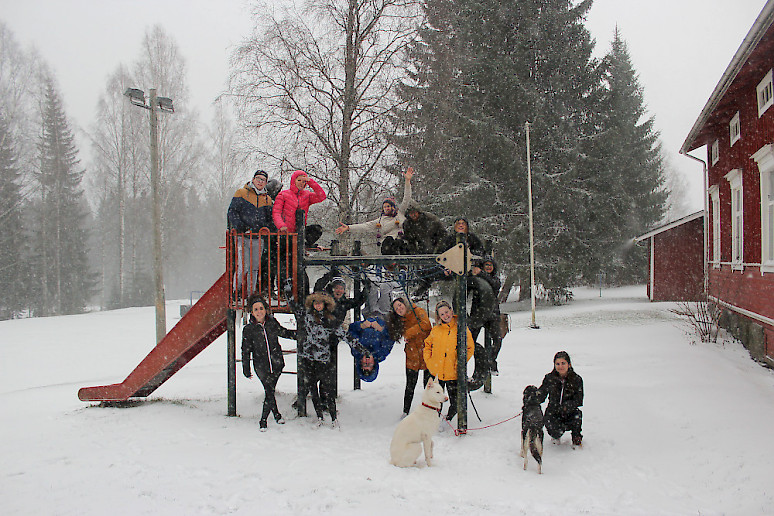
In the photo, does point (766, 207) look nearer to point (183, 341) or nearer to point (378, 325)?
point (378, 325)

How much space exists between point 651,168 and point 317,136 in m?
23.3

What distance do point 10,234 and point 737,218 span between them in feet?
115

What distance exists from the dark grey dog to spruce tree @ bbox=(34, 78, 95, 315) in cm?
3510

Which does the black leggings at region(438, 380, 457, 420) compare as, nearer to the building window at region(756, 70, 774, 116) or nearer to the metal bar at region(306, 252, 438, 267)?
the metal bar at region(306, 252, 438, 267)

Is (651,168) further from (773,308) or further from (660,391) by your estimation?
(660,391)

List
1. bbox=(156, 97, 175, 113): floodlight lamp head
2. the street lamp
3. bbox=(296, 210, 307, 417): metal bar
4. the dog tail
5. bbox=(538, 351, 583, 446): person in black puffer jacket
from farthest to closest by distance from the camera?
bbox=(156, 97, 175, 113): floodlight lamp head < the street lamp < bbox=(296, 210, 307, 417): metal bar < bbox=(538, 351, 583, 446): person in black puffer jacket < the dog tail

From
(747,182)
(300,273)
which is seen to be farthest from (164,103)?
(747,182)

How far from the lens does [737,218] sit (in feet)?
34.9

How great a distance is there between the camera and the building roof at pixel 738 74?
248 inches

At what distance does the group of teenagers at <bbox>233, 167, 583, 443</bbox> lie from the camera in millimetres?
5961

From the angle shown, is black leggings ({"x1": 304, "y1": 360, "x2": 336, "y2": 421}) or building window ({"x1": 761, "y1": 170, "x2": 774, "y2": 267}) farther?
building window ({"x1": 761, "y1": 170, "x2": 774, "y2": 267})

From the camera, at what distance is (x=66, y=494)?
4301 millimetres

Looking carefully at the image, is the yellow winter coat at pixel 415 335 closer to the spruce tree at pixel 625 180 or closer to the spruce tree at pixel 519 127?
the spruce tree at pixel 519 127

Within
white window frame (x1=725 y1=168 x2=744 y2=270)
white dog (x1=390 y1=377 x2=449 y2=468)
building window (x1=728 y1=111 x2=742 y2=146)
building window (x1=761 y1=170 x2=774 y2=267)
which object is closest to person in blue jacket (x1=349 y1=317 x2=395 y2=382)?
white dog (x1=390 y1=377 x2=449 y2=468)
